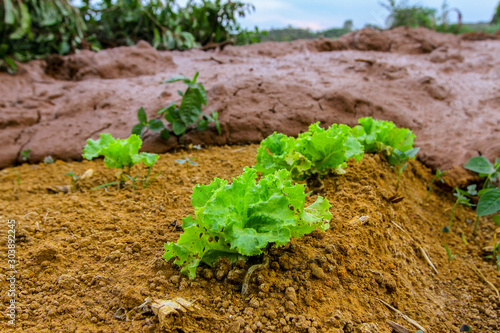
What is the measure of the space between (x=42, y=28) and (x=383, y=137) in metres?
5.34

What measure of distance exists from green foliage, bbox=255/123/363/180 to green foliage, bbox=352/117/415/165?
39 centimetres

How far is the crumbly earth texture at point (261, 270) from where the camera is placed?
149 cm

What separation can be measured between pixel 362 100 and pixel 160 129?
1.86 metres

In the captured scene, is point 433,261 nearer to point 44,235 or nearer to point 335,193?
point 335,193

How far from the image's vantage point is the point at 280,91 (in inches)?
146

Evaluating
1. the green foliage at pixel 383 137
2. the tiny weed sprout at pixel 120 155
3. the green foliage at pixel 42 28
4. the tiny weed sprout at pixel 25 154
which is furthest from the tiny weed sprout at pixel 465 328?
the green foliage at pixel 42 28

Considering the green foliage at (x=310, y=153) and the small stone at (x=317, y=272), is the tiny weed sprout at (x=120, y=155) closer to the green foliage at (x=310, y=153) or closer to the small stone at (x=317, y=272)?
the green foliage at (x=310, y=153)

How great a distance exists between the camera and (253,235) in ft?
4.92

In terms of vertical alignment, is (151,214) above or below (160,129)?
below

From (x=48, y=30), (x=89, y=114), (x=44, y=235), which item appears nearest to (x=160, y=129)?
(x=89, y=114)

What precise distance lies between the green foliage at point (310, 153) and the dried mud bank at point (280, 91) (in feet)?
3.51

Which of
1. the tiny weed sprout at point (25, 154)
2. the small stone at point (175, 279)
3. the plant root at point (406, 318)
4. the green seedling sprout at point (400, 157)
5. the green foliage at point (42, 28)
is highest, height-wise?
the green foliage at point (42, 28)

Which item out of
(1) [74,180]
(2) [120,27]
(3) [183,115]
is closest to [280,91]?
(3) [183,115]

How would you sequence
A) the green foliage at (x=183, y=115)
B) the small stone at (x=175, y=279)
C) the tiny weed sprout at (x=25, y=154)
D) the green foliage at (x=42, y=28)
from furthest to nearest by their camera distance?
the green foliage at (x=42, y=28) < the tiny weed sprout at (x=25, y=154) < the green foliage at (x=183, y=115) < the small stone at (x=175, y=279)
